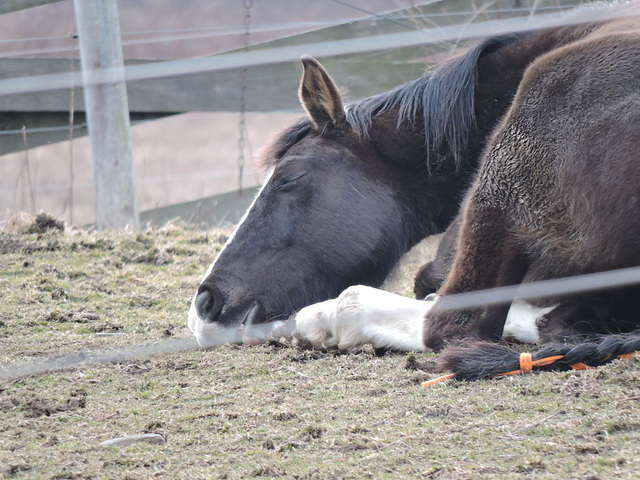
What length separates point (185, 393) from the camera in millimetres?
2184

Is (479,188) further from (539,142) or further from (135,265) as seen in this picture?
(135,265)

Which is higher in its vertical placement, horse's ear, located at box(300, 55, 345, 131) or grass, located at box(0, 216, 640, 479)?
horse's ear, located at box(300, 55, 345, 131)

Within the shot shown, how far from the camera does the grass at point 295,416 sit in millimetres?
1496

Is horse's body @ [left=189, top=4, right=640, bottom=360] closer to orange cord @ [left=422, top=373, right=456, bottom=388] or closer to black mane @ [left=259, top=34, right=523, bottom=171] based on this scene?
black mane @ [left=259, top=34, right=523, bottom=171]

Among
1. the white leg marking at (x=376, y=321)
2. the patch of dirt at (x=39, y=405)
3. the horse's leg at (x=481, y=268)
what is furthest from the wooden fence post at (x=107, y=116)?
the horse's leg at (x=481, y=268)

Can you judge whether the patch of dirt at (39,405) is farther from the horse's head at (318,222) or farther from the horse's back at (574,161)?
the horse's back at (574,161)

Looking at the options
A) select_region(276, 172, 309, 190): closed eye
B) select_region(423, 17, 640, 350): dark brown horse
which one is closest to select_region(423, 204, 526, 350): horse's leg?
select_region(423, 17, 640, 350): dark brown horse

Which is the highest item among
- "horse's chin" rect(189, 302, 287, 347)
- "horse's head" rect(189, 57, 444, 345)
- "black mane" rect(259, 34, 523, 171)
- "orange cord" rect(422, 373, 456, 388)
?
"black mane" rect(259, 34, 523, 171)

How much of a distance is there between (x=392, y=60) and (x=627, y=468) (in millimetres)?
5955

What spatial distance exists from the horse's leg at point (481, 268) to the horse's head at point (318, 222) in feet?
2.37

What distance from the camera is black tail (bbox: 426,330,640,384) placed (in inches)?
79.6

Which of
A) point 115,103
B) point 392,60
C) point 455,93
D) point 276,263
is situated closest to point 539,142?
point 455,93

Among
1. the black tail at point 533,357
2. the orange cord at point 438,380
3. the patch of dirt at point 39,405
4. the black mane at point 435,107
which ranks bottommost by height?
the orange cord at point 438,380

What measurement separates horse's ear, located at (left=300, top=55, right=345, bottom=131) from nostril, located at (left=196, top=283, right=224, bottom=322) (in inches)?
37.4
